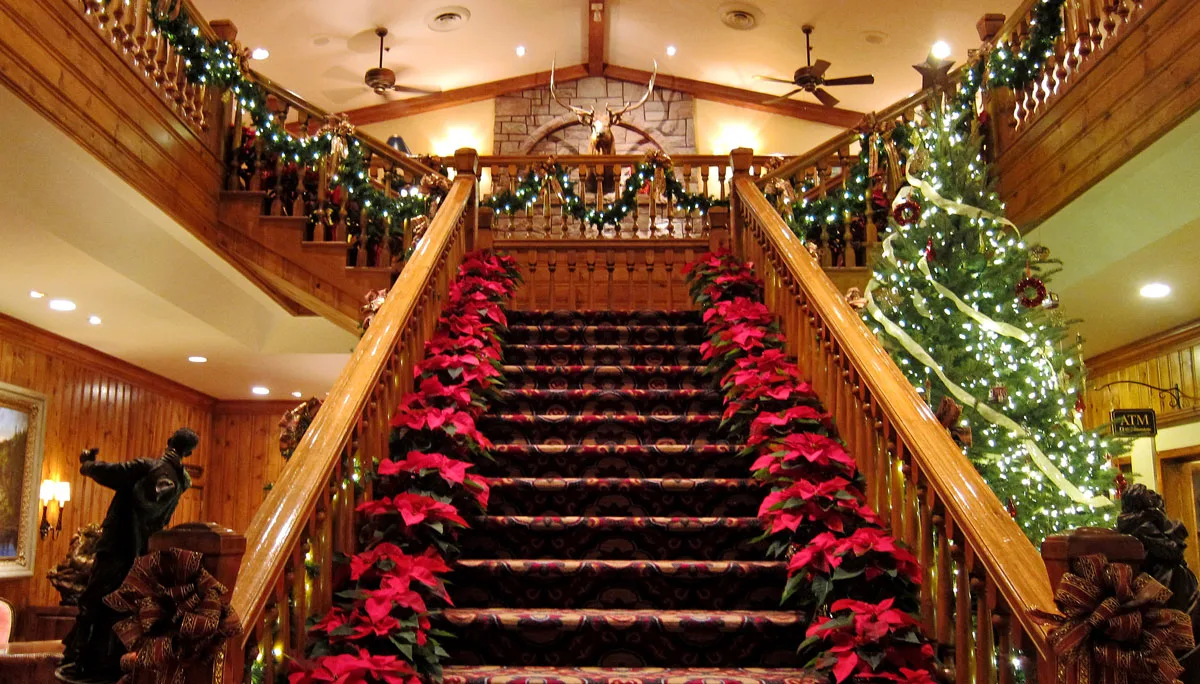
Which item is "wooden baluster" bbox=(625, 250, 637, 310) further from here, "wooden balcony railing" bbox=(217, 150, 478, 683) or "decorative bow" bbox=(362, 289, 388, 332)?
"wooden balcony railing" bbox=(217, 150, 478, 683)

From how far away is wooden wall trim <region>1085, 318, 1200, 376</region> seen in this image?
7.07 metres

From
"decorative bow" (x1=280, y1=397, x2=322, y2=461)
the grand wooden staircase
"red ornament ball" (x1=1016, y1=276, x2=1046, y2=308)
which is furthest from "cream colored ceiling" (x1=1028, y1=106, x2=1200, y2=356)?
"decorative bow" (x1=280, y1=397, x2=322, y2=461)

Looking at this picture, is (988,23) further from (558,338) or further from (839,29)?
(839,29)

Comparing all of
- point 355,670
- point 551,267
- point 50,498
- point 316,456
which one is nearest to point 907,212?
point 551,267

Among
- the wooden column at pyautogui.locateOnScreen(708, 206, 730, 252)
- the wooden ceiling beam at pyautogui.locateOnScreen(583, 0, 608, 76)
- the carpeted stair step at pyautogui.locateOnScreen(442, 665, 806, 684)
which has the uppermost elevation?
the wooden ceiling beam at pyautogui.locateOnScreen(583, 0, 608, 76)

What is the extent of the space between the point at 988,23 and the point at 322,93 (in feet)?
27.4

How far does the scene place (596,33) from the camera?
1184 centimetres

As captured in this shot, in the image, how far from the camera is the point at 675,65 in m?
12.4

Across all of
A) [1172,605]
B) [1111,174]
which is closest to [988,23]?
[1111,174]

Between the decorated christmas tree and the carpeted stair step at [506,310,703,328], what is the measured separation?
113 cm

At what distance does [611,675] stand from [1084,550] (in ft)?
4.51

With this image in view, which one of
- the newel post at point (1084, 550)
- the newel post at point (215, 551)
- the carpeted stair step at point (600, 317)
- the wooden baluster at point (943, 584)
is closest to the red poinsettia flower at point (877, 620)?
the wooden baluster at point (943, 584)

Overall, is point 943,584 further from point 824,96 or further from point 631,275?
point 824,96

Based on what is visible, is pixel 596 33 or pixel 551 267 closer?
pixel 551 267
